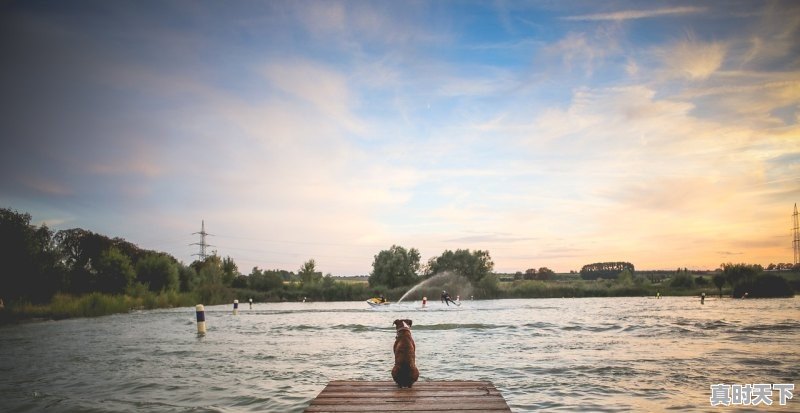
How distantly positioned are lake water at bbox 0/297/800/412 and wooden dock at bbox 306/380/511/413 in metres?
3.83

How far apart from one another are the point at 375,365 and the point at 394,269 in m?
105

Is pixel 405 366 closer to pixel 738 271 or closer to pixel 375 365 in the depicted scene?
pixel 375 365

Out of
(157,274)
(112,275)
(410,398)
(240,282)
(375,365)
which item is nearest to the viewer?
(410,398)

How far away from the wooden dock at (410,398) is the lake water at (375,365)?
3.83 meters

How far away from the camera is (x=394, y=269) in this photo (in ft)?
404

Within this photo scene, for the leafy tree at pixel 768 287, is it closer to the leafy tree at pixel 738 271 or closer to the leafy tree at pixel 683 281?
the leafy tree at pixel 738 271

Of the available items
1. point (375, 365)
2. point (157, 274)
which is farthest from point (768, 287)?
point (157, 274)

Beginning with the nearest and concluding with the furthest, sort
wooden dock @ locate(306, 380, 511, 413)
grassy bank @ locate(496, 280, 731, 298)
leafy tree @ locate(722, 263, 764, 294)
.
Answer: wooden dock @ locate(306, 380, 511, 413)
leafy tree @ locate(722, 263, 764, 294)
grassy bank @ locate(496, 280, 731, 298)

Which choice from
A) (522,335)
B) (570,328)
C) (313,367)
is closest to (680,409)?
(313,367)

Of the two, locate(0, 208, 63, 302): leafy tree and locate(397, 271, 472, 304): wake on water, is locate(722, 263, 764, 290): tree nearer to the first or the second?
locate(397, 271, 472, 304): wake on water

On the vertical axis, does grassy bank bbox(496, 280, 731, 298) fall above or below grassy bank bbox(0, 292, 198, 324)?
below

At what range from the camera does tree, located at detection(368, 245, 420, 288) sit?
12288 cm

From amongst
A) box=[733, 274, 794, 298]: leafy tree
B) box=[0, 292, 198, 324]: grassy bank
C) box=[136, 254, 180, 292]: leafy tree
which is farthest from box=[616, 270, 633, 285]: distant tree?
box=[0, 292, 198, 324]: grassy bank

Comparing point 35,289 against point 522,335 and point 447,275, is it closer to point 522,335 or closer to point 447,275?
point 522,335
